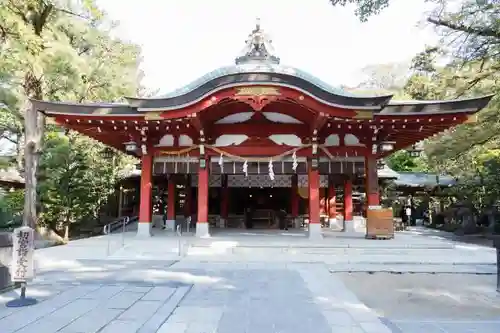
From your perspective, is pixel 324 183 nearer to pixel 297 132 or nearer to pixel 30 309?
pixel 297 132

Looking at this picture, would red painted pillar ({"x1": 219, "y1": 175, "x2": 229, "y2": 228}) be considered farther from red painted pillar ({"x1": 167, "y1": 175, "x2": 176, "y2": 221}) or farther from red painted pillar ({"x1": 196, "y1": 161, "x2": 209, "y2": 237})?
red painted pillar ({"x1": 196, "y1": 161, "x2": 209, "y2": 237})

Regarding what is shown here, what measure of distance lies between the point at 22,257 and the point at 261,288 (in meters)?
3.25

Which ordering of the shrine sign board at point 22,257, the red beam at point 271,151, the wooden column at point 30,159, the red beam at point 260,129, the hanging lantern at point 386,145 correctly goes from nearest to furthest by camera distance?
the shrine sign board at point 22,257, the wooden column at point 30,159, the hanging lantern at point 386,145, the red beam at point 271,151, the red beam at point 260,129

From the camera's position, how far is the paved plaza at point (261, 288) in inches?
146

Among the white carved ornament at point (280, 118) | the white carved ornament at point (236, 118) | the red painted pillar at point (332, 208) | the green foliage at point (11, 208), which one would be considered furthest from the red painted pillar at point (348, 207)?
the green foliage at point (11, 208)

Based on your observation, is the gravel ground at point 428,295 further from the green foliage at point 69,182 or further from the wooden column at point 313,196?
the green foliage at point 69,182

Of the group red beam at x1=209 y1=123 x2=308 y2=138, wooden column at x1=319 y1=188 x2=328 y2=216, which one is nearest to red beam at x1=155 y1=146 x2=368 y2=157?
red beam at x1=209 y1=123 x2=308 y2=138

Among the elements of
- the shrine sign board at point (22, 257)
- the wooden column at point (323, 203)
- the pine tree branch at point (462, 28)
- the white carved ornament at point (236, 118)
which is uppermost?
the pine tree branch at point (462, 28)

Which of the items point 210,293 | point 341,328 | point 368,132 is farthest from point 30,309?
point 368,132

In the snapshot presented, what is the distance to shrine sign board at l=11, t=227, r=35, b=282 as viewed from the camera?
14.9ft

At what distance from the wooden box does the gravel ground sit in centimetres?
358

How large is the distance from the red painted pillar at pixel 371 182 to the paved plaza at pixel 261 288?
1406 millimetres

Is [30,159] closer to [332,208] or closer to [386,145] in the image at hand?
[386,145]

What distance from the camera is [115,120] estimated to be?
33.1 feet
